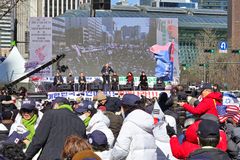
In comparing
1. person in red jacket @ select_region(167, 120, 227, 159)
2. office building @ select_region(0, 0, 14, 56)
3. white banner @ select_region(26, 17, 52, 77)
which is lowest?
person in red jacket @ select_region(167, 120, 227, 159)

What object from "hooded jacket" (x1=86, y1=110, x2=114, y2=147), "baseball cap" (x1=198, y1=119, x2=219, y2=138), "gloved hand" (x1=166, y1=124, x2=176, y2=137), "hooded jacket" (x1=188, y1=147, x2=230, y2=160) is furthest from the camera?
"hooded jacket" (x1=86, y1=110, x2=114, y2=147)

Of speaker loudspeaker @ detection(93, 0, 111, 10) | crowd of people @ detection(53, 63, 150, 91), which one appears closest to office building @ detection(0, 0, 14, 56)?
crowd of people @ detection(53, 63, 150, 91)

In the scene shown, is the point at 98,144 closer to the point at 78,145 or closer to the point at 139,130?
the point at 139,130

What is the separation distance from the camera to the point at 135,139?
27.7 feet

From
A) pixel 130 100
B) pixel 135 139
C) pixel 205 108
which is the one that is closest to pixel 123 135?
pixel 135 139

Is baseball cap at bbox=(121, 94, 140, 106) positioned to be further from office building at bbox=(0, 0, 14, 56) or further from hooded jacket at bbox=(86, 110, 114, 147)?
office building at bbox=(0, 0, 14, 56)

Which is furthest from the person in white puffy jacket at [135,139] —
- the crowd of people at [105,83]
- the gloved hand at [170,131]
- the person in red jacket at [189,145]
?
the crowd of people at [105,83]

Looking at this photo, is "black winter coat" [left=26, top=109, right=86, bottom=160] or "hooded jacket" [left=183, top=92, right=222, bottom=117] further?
"hooded jacket" [left=183, top=92, right=222, bottom=117]

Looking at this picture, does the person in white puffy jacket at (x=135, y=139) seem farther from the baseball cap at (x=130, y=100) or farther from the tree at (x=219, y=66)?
the tree at (x=219, y=66)

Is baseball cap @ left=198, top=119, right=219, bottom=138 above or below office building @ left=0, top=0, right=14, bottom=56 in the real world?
below

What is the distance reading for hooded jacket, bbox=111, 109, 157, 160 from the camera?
8.39m

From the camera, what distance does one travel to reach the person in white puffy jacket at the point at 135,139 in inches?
330

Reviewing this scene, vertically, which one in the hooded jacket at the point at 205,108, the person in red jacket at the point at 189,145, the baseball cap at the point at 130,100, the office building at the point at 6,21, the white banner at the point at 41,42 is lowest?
the person in red jacket at the point at 189,145

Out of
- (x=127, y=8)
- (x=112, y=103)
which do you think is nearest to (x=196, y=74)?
(x=127, y=8)
